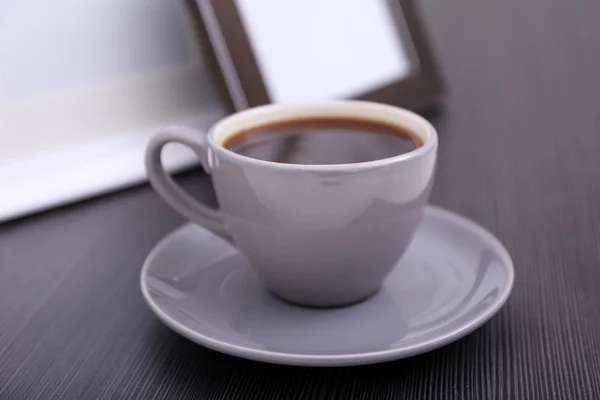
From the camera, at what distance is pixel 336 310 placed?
0.50 meters

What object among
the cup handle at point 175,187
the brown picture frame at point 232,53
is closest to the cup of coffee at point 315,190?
the cup handle at point 175,187

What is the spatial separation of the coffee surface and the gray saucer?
97 mm

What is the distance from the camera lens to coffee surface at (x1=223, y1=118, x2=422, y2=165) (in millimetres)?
512

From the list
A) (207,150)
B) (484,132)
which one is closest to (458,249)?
(207,150)

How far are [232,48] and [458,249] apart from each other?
0.30 m

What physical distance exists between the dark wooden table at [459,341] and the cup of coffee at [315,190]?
0.07 metres

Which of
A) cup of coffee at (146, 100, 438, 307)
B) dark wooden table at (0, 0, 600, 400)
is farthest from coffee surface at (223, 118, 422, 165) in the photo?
dark wooden table at (0, 0, 600, 400)

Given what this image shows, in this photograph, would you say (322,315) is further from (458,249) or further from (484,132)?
(484,132)

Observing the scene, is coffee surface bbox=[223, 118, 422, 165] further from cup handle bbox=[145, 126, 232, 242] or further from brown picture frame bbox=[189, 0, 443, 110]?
brown picture frame bbox=[189, 0, 443, 110]

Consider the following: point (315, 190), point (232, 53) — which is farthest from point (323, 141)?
point (232, 53)

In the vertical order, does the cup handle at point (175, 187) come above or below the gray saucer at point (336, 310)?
above

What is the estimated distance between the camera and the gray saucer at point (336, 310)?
17.1 inches

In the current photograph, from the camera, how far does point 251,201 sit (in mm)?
471

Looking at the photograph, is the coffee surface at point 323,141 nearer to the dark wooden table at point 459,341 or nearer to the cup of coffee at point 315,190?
the cup of coffee at point 315,190
